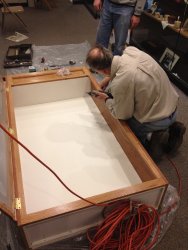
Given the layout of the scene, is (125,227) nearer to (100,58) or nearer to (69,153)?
(69,153)

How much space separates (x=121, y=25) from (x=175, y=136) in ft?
4.46

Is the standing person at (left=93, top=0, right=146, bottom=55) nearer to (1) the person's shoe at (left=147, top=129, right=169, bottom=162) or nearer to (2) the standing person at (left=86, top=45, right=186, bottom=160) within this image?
(2) the standing person at (left=86, top=45, right=186, bottom=160)

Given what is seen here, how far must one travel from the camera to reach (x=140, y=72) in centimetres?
143

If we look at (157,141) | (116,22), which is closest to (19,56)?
(116,22)

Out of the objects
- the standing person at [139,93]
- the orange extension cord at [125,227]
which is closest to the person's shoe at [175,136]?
the standing person at [139,93]

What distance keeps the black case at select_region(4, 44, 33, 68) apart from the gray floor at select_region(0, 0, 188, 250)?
0.12 meters

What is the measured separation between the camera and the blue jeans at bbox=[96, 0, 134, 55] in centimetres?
241

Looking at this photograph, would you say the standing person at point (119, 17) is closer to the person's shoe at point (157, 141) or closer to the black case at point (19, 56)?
the black case at point (19, 56)

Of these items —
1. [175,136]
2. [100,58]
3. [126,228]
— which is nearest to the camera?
[126,228]

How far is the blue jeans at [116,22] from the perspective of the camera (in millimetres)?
2406

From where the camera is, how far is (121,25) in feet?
8.13

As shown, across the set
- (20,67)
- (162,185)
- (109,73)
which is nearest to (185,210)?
(162,185)

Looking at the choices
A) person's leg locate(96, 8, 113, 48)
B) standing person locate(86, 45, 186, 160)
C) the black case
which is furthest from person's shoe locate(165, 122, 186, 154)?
the black case

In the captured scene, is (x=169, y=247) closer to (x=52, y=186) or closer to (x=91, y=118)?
(x=52, y=186)
